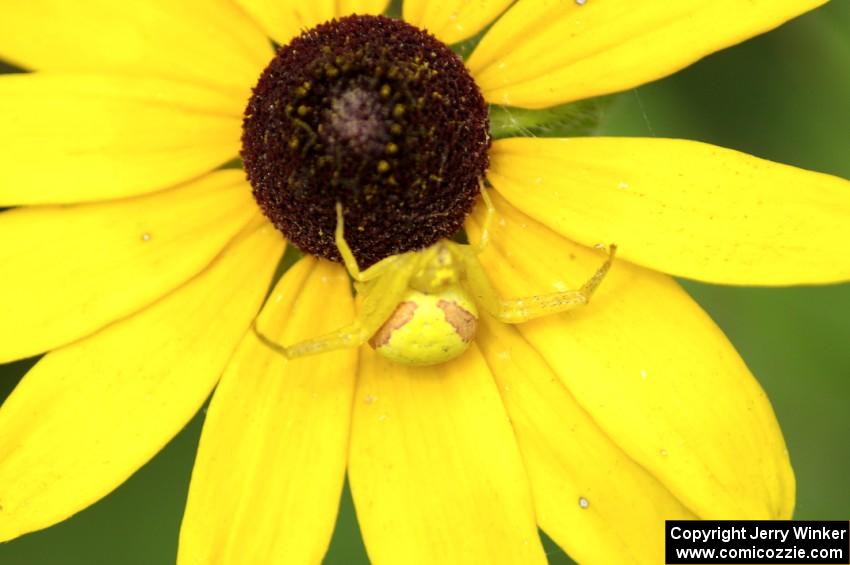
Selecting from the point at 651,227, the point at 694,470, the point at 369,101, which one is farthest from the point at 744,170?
the point at 369,101

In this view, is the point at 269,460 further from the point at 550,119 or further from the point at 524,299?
the point at 550,119

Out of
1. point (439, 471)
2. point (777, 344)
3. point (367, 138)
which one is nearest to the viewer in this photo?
point (367, 138)

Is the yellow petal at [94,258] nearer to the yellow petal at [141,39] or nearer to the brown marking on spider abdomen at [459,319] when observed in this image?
the yellow petal at [141,39]

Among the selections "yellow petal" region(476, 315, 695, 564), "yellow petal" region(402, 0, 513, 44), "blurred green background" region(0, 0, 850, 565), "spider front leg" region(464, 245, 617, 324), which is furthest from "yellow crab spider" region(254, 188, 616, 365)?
Result: "blurred green background" region(0, 0, 850, 565)

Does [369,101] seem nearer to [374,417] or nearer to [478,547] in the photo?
[374,417]

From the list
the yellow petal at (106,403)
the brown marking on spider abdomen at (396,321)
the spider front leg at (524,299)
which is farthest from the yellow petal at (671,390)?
the yellow petal at (106,403)

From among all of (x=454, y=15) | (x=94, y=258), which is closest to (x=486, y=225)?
(x=454, y=15)
